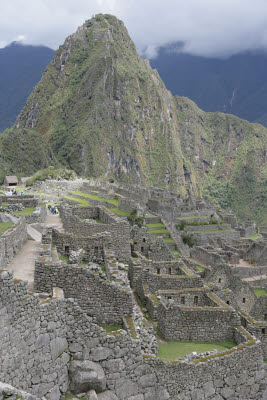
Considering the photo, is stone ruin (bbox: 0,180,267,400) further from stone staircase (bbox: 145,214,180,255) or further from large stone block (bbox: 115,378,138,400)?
stone staircase (bbox: 145,214,180,255)

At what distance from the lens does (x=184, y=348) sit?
39.1 feet

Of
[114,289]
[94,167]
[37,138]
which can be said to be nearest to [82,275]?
[114,289]

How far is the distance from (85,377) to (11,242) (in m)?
4.12

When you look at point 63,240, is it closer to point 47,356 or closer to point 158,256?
point 47,356

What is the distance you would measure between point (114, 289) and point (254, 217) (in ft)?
621

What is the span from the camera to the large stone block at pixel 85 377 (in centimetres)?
816

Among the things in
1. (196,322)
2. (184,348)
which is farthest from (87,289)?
(196,322)

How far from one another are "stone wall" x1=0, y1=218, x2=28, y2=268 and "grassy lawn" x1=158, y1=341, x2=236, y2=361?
451cm

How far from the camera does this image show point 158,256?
63.2ft

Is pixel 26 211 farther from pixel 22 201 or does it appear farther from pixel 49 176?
pixel 49 176

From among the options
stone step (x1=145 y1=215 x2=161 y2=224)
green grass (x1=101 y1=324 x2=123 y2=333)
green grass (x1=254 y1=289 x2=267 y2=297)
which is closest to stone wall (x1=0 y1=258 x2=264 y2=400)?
green grass (x1=101 y1=324 x2=123 y2=333)

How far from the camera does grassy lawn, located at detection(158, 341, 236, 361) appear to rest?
11.2 meters

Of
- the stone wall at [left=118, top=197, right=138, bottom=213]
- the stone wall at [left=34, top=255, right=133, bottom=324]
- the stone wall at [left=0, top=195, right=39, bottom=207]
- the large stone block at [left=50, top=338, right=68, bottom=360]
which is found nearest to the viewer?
the large stone block at [left=50, top=338, right=68, bottom=360]

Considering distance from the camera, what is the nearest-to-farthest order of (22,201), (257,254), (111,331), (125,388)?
(125,388)
(111,331)
(22,201)
(257,254)
